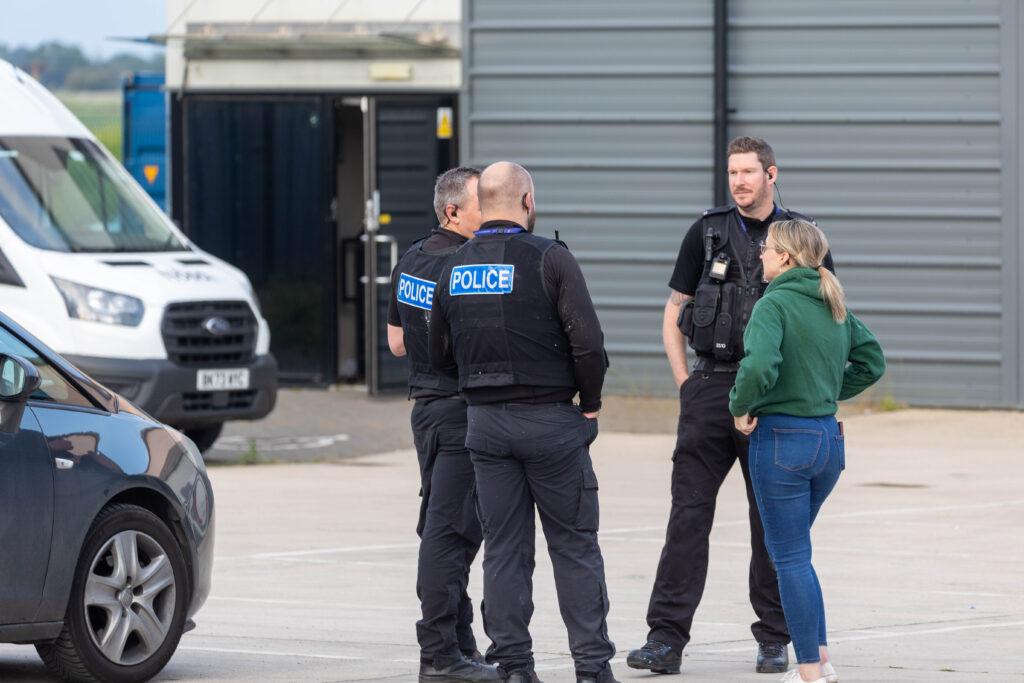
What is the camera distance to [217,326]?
13.7 metres

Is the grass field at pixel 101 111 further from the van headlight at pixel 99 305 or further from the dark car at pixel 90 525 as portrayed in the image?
the dark car at pixel 90 525

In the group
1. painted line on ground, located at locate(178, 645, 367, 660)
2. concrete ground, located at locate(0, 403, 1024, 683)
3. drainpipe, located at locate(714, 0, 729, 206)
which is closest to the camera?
concrete ground, located at locate(0, 403, 1024, 683)

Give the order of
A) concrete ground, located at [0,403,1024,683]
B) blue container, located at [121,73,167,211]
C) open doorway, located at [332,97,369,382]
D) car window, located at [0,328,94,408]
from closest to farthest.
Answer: car window, located at [0,328,94,408]
concrete ground, located at [0,403,1024,683]
open doorway, located at [332,97,369,382]
blue container, located at [121,73,167,211]

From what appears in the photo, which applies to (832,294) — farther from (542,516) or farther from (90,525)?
(90,525)

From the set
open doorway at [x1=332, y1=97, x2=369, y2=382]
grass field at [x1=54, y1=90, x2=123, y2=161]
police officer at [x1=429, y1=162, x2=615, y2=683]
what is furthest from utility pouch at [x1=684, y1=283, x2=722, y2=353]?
grass field at [x1=54, y1=90, x2=123, y2=161]

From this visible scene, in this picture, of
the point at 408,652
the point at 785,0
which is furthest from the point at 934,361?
the point at 408,652

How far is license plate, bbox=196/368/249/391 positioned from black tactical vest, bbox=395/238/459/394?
22.6 ft

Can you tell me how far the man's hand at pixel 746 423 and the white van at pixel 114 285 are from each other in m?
7.48

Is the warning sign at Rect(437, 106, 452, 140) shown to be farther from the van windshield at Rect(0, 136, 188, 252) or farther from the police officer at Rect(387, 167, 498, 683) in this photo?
the police officer at Rect(387, 167, 498, 683)

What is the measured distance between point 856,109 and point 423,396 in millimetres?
12305

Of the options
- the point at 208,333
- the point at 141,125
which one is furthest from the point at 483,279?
the point at 141,125

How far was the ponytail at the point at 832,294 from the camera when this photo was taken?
254 inches

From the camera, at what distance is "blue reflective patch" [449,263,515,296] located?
6273 mm

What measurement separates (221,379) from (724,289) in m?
7.21
